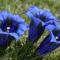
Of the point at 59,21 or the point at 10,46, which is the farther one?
the point at 59,21

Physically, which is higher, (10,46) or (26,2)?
(26,2)

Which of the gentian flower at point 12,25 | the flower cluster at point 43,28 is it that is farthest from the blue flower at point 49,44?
the gentian flower at point 12,25

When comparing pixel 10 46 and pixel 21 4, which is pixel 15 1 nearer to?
pixel 21 4

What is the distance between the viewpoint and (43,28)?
1.54 meters

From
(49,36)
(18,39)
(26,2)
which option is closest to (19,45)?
(18,39)

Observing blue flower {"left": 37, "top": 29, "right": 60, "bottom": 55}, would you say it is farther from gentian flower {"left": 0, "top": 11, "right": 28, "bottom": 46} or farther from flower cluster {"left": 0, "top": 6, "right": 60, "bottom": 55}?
gentian flower {"left": 0, "top": 11, "right": 28, "bottom": 46}

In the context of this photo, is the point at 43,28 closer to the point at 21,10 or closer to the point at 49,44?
the point at 49,44

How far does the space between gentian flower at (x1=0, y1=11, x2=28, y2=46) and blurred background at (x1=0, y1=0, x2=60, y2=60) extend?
0.09ft

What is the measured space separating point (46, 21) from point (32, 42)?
0.13 meters

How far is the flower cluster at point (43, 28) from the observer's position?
1531 millimetres

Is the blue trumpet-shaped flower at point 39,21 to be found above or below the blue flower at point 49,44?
above

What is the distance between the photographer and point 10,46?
150 cm

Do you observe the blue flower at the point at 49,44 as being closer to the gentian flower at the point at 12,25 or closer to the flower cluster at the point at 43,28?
the flower cluster at the point at 43,28

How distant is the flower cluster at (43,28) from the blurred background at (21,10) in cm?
4
